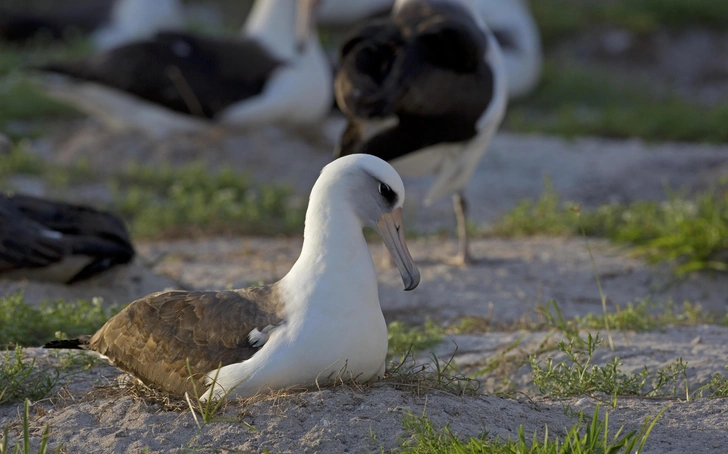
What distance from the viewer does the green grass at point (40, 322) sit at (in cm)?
438

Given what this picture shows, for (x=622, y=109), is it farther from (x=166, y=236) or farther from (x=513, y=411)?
(x=513, y=411)

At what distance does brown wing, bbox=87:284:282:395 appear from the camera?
11.1 ft

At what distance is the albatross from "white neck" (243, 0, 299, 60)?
6.62 metres

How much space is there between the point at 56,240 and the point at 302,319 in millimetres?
2552

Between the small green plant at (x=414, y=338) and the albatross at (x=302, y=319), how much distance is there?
94cm

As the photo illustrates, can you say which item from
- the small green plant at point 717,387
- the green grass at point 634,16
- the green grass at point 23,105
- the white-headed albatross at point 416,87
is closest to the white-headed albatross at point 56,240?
the white-headed albatross at point 416,87

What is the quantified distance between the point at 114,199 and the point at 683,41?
1068 cm

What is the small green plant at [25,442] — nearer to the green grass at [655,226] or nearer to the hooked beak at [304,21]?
the green grass at [655,226]

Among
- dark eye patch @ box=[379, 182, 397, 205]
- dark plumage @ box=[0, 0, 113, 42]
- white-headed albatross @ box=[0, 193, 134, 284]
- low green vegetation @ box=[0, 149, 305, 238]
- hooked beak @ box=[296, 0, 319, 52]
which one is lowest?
→ dark plumage @ box=[0, 0, 113, 42]

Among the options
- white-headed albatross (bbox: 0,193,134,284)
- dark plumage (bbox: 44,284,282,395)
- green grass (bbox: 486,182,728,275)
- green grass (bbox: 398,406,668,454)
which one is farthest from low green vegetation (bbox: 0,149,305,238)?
green grass (bbox: 398,406,668,454)

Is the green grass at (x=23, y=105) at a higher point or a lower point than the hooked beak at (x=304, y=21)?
lower

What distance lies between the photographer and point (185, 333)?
349 centimetres

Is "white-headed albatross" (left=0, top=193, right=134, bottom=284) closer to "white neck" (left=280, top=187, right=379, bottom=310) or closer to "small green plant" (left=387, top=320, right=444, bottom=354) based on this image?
"small green plant" (left=387, top=320, right=444, bottom=354)

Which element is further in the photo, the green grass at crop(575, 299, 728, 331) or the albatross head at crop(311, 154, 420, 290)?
the green grass at crop(575, 299, 728, 331)
